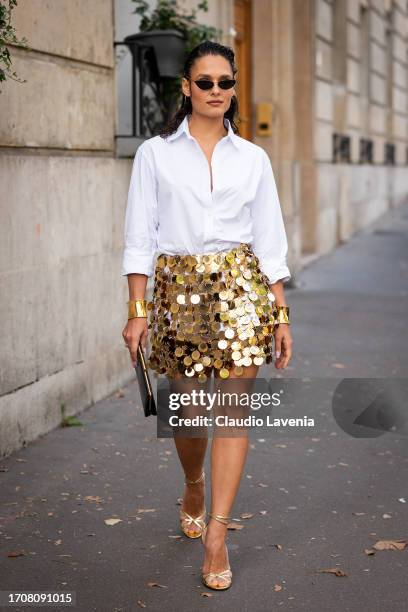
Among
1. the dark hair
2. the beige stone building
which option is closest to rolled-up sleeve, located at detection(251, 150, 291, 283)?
the dark hair

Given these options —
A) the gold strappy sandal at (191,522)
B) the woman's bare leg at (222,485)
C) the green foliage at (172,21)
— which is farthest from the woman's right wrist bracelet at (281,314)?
the green foliage at (172,21)

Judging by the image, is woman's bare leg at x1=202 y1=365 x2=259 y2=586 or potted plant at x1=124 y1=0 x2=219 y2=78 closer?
woman's bare leg at x1=202 y1=365 x2=259 y2=586

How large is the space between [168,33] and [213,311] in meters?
4.35

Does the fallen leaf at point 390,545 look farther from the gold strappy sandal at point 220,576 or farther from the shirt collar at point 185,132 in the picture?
the shirt collar at point 185,132

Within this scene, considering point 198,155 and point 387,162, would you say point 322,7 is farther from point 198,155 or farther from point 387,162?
point 198,155

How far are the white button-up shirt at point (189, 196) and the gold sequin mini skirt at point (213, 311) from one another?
0.20 ft

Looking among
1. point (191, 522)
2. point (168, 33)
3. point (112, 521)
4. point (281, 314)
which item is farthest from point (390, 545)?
point (168, 33)

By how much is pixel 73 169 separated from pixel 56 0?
985mm

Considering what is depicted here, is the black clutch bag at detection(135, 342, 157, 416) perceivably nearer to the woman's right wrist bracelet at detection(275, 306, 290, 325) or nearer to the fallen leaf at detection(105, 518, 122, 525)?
the woman's right wrist bracelet at detection(275, 306, 290, 325)

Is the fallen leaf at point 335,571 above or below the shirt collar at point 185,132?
below

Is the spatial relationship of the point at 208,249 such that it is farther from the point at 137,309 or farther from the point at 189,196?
the point at 137,309

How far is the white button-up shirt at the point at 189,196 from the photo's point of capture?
3.88 m

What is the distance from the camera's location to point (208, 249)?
3.92m

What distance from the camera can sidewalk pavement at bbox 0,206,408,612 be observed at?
387cm
